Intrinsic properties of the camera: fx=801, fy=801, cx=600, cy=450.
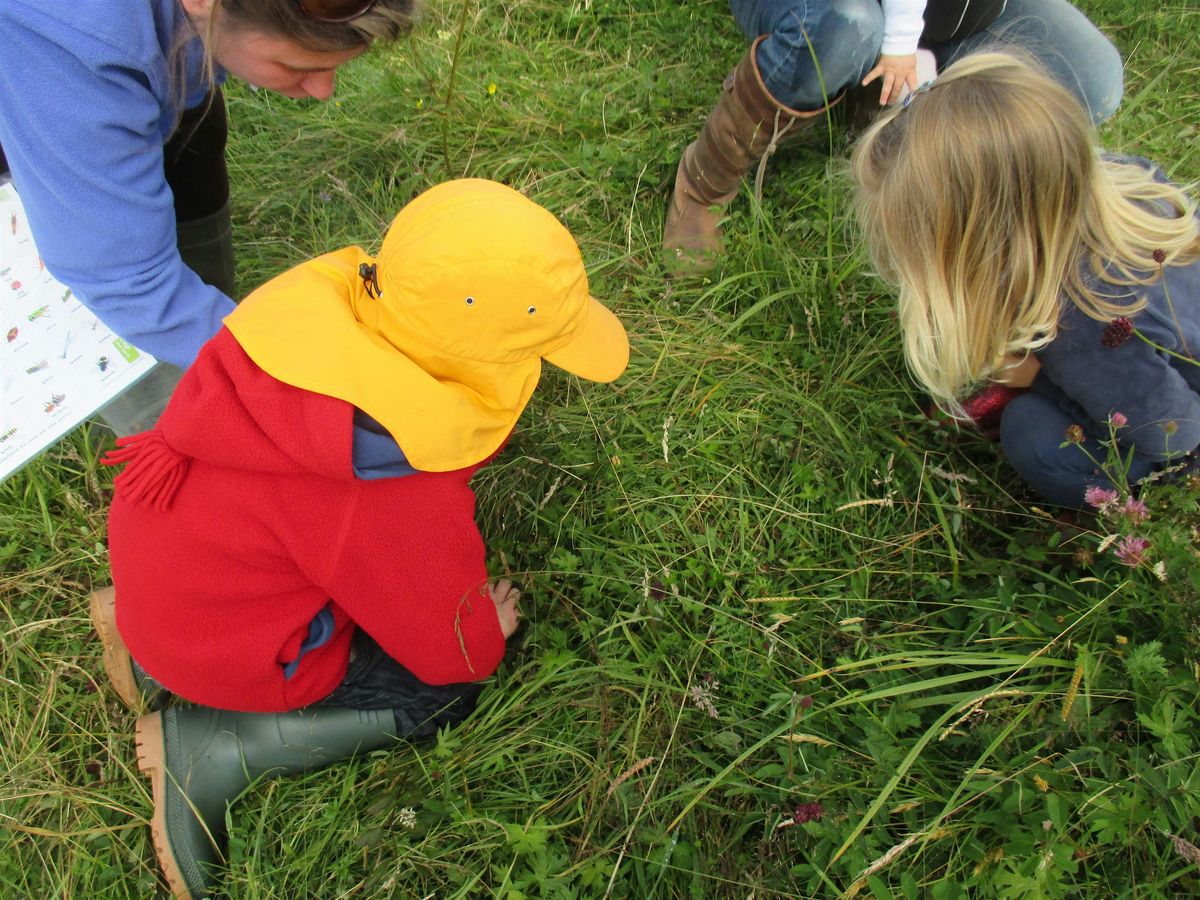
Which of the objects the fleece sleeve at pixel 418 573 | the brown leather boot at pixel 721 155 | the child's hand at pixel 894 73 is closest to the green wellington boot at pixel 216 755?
the fleece sleeve at pixel 418 573

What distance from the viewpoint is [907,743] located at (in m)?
1.53

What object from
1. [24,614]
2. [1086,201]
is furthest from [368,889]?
[1086,201]

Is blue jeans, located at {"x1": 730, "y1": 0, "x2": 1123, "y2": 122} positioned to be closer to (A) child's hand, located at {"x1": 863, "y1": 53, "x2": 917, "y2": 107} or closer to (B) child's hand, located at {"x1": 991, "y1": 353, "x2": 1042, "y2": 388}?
(A) child's hand, located at {"x1": 863, "y1": 53, "x2": 917, "y2": 107}

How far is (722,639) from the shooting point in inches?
70.5

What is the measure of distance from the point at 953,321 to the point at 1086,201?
0.34 metres

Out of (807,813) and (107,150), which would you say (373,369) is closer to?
(107,150)

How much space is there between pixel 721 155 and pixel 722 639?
1424 mm

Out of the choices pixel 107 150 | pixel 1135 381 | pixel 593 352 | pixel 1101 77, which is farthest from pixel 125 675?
pixel 1101 77

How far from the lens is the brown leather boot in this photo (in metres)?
2.26

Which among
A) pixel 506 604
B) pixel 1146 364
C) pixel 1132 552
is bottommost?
pixel 506 604

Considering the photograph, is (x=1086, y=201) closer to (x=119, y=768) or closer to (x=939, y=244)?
(x=939, y=244)

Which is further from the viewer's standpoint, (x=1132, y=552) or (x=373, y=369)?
(x=1132, y=552)

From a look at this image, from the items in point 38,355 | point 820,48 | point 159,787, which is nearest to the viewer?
point 159,787

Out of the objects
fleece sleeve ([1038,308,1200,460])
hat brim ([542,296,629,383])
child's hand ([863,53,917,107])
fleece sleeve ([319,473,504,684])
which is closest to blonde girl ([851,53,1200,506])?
fleece sleeve ([1038,308,1200,460])
